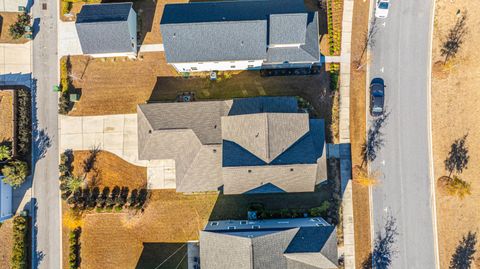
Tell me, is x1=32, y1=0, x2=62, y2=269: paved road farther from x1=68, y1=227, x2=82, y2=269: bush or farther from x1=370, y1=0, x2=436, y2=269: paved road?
x1=370, y1=0, x2=436, y2=269: paved road

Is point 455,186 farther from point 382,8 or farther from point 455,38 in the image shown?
point 382,8

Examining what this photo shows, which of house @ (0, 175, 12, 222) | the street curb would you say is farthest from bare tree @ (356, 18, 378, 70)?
house @ (0, 175, 12, 222)

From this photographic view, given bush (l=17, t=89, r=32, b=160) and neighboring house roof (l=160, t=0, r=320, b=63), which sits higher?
neighboring house roof (l=160, t=0, r=320, b=63)

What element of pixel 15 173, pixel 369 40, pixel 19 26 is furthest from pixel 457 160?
pixel 19 26

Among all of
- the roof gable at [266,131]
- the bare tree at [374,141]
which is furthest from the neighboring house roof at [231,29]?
→ the bare tree at [374,141]

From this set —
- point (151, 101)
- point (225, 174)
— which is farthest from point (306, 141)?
point (151, 101)

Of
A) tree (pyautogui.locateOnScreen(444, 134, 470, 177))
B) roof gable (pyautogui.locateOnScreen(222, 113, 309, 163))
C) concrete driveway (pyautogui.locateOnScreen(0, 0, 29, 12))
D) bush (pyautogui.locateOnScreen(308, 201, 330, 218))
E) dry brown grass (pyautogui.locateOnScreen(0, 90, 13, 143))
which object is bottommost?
bush (pyautogui.locateOnScreen(308, 201, 330, 218))
